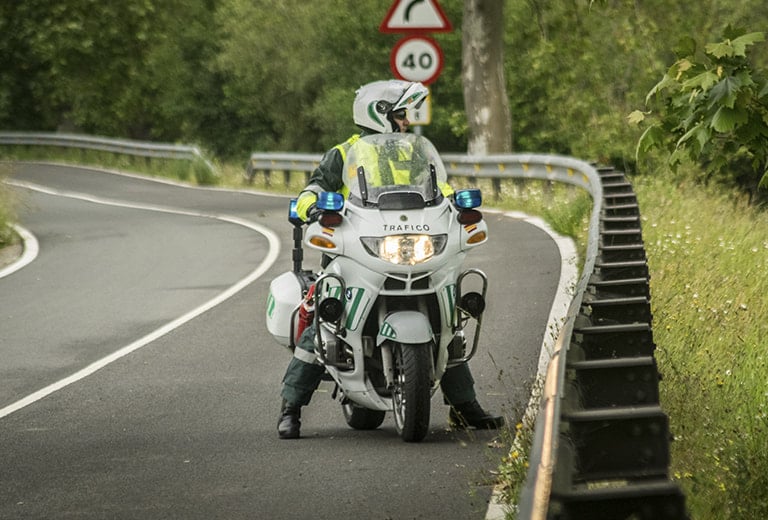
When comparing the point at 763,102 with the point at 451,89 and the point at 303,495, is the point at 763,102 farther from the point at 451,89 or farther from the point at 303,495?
the point at 451,89

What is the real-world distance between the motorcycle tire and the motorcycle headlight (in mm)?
1326

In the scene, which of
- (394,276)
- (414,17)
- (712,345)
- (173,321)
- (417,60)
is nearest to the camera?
(394,276)

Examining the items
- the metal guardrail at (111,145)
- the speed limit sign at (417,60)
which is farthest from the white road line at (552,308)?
the metal guardrail at (111,145)

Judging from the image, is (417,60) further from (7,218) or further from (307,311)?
(307,311)

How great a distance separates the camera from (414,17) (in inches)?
794

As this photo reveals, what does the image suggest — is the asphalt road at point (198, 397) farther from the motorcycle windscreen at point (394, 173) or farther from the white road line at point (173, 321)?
the motorcycle windscreen at point (394, 173)

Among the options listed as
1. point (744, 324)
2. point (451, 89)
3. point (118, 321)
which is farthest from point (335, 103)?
point (744, 324)

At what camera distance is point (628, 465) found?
5.00m

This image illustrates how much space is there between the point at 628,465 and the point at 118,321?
30.3 ft

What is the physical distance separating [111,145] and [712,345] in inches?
1220

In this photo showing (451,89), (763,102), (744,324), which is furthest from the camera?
(451,89)

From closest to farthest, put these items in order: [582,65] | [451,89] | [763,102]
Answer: [763,102], [582,65], [451,89]

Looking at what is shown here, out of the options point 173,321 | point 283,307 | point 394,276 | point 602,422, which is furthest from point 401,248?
point 173,321

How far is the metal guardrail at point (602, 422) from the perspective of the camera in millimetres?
4484
